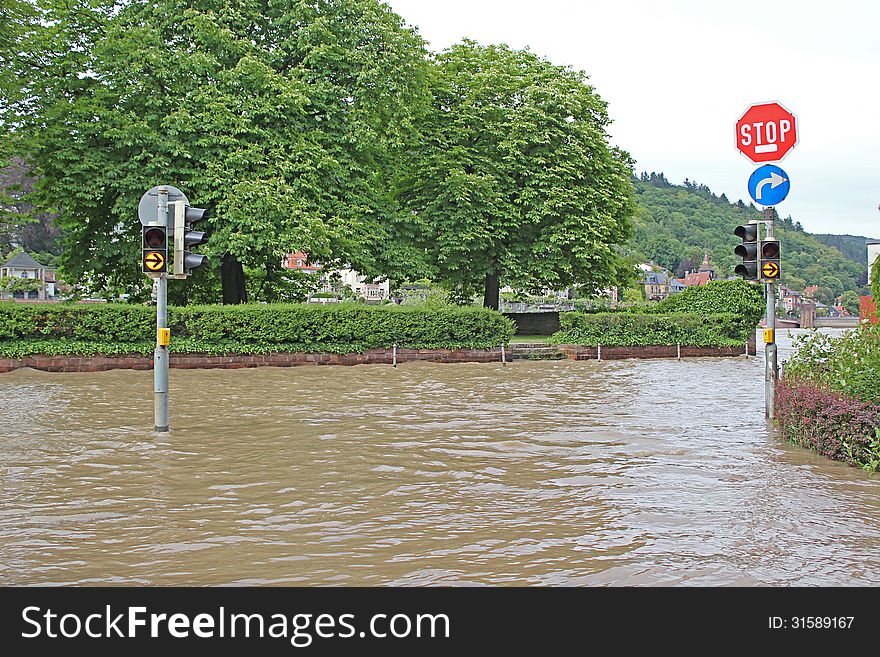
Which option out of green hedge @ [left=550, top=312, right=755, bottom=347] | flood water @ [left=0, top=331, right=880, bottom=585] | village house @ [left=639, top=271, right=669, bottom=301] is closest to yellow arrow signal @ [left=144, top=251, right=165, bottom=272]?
flood water @ [left=0, top=331, right=880, bottom=585]

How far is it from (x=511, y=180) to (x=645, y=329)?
773 cm

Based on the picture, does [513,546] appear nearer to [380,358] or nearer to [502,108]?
[380,358]

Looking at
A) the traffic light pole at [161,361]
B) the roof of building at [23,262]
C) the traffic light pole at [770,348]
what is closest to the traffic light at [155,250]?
the traffic light pole at [161,361]

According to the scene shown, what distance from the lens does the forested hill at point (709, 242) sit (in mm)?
135375

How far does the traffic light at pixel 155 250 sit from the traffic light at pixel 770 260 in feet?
29.5

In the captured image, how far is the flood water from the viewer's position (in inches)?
222

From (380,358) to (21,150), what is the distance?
38.1 feet

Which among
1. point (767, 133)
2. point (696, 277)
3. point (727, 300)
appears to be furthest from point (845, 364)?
point (696, 277)

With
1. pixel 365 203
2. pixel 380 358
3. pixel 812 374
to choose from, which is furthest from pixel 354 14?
pixel 812 374

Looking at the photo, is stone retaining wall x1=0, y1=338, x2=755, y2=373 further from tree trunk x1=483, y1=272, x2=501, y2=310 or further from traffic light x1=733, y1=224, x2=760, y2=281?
traffic light x1=733, y1=224, x2=760, y2=281

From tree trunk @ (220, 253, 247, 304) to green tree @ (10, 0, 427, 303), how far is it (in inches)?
2.1

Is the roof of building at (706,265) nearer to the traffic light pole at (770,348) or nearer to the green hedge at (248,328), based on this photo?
the green hedge at (248,328)

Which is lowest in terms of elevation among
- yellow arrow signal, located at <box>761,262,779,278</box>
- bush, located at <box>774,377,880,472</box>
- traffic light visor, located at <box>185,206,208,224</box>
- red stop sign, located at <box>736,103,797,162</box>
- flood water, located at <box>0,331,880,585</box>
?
flood water, located at <box>0,331,880,585</box>

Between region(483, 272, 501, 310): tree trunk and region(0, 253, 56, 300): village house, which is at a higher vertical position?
Result: region(0, 253, 56, 300): village house
